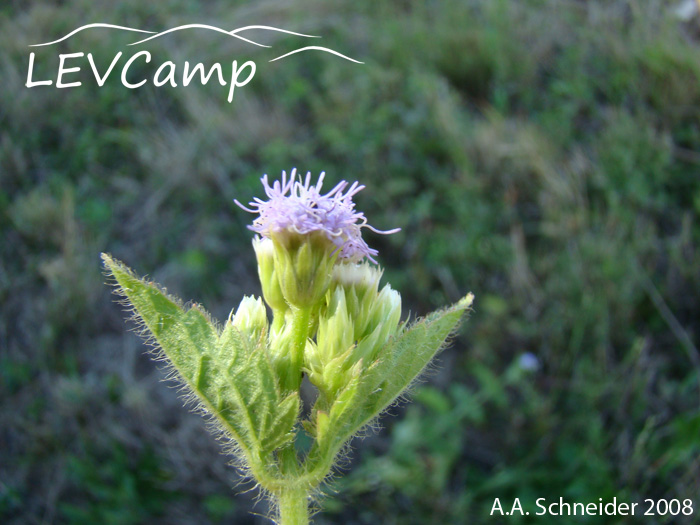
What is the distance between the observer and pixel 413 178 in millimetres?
4715

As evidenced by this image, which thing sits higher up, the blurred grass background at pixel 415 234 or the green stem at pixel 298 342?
the green stem at pixel 298 342

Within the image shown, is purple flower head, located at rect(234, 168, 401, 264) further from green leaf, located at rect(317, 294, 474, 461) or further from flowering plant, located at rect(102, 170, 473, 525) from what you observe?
green leaf, located at rect(317, 294, 474, 461)

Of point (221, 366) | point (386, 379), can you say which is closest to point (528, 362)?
point (386, 379)

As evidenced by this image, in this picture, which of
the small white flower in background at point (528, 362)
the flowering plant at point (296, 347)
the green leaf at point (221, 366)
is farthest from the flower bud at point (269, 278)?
the small white flower in background at point (528, 362)

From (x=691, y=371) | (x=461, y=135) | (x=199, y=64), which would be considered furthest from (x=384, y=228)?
(x=199, y=64)

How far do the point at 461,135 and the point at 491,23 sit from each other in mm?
1855

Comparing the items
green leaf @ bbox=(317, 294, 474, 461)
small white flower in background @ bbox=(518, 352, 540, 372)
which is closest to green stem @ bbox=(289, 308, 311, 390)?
green leaf @ bbox=(317, 294, 474, 461)

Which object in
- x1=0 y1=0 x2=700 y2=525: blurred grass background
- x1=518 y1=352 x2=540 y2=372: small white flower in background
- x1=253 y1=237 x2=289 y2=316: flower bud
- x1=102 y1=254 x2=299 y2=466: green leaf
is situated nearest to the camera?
x1=102 y1=254 x2=299 y2=466: green leaf

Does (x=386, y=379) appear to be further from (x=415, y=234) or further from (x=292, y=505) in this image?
(x=415, y=234)

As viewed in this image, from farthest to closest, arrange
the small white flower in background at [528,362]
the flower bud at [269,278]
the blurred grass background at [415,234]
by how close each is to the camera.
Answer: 1. the small white flower in background at [528,362]
2. the blurred grass background at [415,234]
3. the flower bud at [269,278]

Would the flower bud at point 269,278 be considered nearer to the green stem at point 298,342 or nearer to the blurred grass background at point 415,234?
the green stem at point 298,342

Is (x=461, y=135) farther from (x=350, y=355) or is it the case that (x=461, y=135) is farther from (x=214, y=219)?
(x=350, y=355)

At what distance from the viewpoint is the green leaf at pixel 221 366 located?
1.34m

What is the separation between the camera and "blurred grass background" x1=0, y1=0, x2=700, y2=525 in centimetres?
330
